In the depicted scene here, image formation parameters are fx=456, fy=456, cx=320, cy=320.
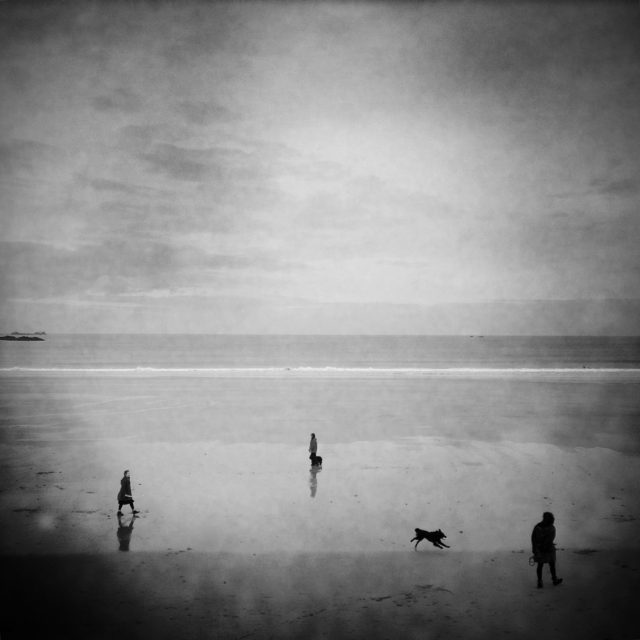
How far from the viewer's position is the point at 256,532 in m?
10.9

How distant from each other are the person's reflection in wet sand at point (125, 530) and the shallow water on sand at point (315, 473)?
6 cm

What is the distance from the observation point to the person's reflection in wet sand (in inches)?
Answer: 400

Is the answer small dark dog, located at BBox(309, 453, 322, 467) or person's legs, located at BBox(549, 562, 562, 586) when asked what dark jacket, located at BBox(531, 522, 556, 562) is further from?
small dark dog, located at BBox(309, 453, 322, 467)

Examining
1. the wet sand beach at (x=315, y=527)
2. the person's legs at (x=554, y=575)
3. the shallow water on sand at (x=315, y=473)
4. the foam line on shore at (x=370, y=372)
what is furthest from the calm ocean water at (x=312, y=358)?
the person's legs at (x=554, y=575)

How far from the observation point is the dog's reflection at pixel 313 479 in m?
13.8

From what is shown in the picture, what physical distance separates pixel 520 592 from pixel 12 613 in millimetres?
8877

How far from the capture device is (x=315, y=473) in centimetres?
1550

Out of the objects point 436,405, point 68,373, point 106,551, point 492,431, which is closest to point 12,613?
point 106,551

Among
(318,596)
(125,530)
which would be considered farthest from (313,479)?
(318,596)

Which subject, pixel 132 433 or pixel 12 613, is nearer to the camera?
pixel 12 613

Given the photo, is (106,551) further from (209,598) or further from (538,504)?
(538,504)

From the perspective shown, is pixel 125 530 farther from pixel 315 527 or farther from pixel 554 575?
pixel 554 575

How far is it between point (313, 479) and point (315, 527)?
12.1 ft

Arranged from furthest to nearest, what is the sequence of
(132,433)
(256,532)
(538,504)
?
(132,433) < (538,504) < (256,532)
